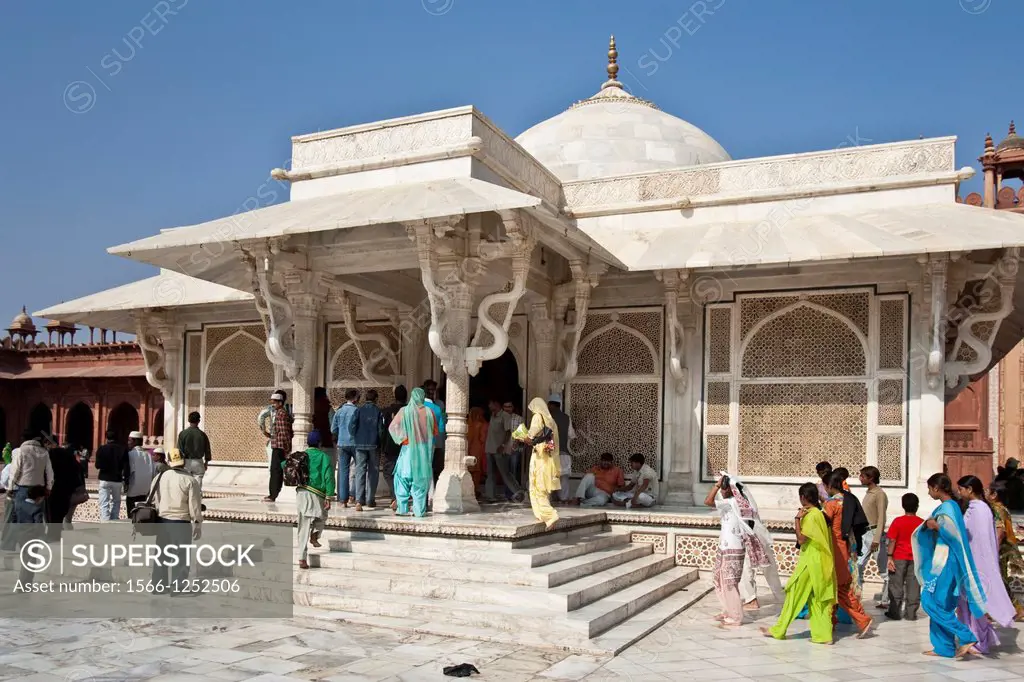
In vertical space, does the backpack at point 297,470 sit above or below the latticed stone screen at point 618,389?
below

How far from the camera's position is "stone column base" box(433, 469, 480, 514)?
7.96 m

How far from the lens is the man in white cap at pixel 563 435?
31.8 feet

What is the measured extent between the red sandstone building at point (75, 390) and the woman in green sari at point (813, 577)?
60.6ft

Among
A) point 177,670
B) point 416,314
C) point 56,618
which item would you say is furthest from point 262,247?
point 177,670

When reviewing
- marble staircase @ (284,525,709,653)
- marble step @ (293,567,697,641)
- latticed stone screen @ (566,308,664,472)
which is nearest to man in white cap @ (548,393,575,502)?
latticed stone screen @ (566,308,664,472)

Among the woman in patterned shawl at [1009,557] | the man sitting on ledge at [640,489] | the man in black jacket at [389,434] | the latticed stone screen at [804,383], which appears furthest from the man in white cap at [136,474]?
the woman in patterned shawl at [1009,557]

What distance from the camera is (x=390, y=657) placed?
542cm

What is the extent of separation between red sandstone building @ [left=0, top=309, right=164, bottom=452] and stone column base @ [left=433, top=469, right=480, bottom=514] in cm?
1559

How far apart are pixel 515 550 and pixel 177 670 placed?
2690 millimetres

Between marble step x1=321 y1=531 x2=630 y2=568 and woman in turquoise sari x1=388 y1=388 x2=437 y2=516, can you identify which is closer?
marble step x1=321 y1=531 x2=630 y2=568

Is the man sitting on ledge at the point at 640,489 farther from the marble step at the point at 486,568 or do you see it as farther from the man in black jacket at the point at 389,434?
the man in black jacket at the point at 389,434

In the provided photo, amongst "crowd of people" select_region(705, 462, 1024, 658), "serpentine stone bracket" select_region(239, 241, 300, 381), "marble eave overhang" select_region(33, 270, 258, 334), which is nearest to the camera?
"crowd of people" select_region(705, 462, 1024, 658)

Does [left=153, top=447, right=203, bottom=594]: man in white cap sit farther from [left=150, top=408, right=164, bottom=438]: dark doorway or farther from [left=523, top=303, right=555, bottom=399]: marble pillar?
[left=150, top=408, right=164, bottom=438]: dark doorway

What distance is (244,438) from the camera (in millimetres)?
12352
